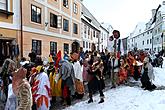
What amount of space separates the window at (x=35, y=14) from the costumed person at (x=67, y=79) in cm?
1116

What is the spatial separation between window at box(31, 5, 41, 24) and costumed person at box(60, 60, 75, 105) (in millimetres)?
11165

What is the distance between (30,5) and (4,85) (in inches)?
493

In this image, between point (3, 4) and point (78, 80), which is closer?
point (78, 80)

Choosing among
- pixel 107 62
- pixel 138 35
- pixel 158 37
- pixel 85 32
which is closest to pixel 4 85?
pixel 107 62

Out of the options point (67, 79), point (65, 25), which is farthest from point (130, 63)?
point (65, 25)

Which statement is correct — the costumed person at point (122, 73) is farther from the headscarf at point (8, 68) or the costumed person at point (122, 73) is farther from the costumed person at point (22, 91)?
the costumed person at point (22, 91)

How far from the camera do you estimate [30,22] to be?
1959 centimetres

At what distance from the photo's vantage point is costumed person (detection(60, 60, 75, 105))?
379 inches

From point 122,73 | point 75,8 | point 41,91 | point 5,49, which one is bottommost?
point 122,73

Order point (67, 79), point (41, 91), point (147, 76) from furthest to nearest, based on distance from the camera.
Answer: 1. point (147, 76)
2. point (67, 79)
3. point (41, 91)

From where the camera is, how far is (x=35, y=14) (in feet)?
68.0

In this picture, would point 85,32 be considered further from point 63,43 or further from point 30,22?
point 30,22

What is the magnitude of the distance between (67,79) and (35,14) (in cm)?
1204

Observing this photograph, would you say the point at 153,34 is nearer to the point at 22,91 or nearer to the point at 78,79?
the point at 78,79
